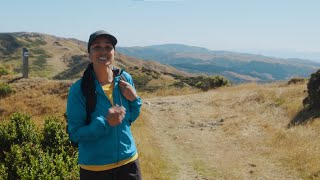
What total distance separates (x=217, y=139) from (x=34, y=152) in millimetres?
7428

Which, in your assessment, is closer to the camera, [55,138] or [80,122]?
[80,122]

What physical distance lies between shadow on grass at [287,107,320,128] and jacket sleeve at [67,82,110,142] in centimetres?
1147

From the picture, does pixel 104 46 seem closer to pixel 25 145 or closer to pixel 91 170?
pixel 91 170

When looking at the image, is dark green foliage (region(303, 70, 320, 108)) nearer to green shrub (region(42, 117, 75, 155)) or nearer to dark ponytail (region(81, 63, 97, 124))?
green shrub (region(42, 117, 75, 155))

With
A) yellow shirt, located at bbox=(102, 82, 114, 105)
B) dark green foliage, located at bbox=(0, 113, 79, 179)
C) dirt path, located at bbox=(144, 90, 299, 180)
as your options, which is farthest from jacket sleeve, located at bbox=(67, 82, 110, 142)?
dirt path, located at bbox=(144, 90, 299, 180)

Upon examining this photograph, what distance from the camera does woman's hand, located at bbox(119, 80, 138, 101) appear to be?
4.14m

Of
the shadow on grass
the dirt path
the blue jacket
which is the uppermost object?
the blue jacket

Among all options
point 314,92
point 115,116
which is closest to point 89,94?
point 115,116

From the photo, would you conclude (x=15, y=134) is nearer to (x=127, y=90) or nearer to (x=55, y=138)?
(x=55, y=138)

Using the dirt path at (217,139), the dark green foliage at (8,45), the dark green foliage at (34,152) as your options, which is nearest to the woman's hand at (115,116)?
the dark green foliage at (34,152)

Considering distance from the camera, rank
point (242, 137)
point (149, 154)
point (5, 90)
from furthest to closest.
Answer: point (5, 90) → point (242, 137) → point (149, 154)

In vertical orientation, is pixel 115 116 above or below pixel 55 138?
above

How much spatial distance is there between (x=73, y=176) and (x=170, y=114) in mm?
11964

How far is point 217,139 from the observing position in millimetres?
13758
